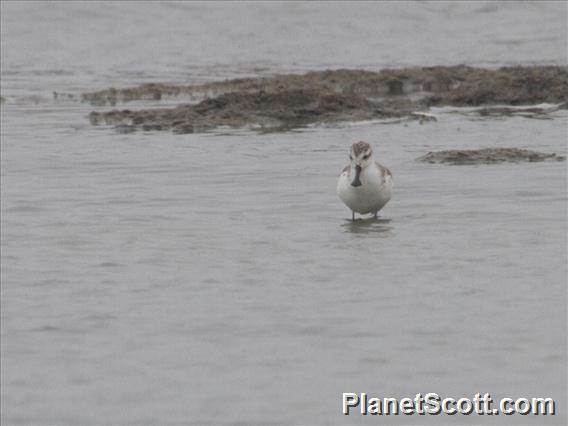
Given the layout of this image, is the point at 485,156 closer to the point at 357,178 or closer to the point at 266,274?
the point at 357,178

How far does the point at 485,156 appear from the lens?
19922 mm

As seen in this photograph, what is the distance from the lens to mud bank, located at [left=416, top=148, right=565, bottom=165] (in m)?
19.8

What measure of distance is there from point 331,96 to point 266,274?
14.8 m

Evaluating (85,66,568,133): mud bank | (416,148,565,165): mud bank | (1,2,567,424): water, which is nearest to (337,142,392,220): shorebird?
(1,2,567,424): water

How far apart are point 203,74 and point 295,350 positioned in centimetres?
3154

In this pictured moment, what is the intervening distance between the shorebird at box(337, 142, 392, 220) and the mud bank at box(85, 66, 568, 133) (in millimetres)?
9752

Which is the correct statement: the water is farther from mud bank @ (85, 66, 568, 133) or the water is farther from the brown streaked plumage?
mud bank @ (85, 66, 568, 133)

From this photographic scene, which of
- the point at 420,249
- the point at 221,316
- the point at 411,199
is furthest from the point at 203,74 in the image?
the point at 221,316

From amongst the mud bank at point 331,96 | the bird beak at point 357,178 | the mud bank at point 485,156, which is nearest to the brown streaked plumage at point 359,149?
the bird beak at point 357,178

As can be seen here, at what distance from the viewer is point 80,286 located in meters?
12.0

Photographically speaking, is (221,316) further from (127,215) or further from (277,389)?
(127,215)

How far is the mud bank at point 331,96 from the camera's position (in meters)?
26.0

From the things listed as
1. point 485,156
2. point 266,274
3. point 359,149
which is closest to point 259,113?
point 485,156

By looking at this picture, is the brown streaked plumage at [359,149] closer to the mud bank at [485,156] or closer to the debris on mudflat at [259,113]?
the mud bank at [485,156]
